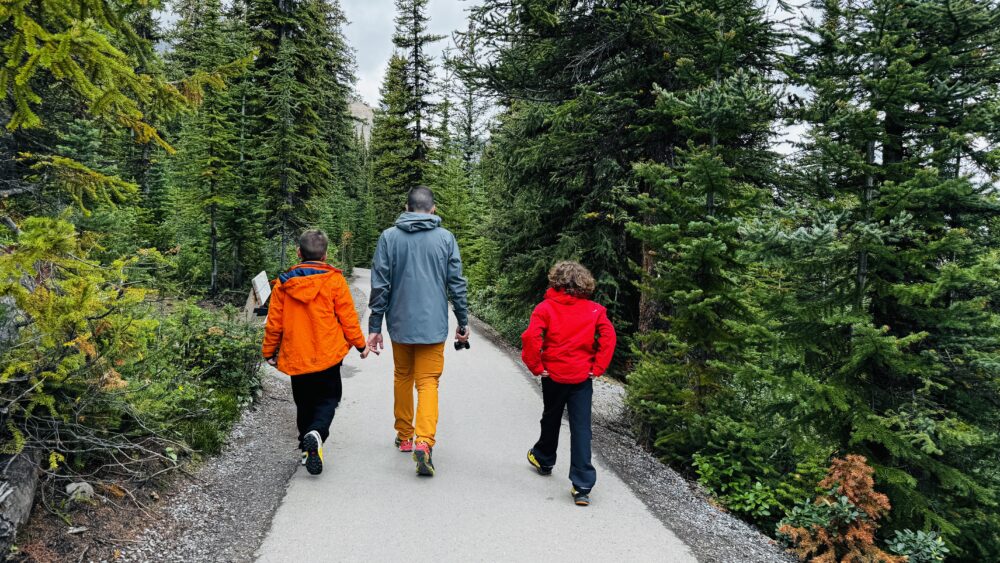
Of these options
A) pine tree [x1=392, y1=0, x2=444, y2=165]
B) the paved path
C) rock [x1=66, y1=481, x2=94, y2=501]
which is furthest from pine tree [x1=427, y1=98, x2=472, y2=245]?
rock [x1=66, y1=481, x2=94, y2=501]

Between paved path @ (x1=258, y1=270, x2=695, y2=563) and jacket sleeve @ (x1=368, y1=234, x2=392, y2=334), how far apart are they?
146cm

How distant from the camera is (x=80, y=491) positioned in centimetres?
353

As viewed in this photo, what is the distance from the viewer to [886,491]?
15.3ft

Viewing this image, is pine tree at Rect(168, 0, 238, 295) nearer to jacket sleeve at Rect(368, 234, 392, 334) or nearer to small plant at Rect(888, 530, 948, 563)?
jacket sleeve at Rect(368, 234, 392, 334)

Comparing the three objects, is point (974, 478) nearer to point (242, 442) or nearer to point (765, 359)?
point (765, 359)

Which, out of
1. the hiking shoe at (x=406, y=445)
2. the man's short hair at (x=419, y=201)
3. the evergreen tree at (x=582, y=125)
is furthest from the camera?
the evergreen tree at (x=582, y=125)

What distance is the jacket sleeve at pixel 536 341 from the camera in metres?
4.64

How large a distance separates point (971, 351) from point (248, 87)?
68.6 ft

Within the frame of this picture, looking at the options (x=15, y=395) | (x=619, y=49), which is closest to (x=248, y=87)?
(x=619, y=49)

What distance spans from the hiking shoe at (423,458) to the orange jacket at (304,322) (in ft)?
3.64

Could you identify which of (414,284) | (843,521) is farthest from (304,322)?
(843,521)

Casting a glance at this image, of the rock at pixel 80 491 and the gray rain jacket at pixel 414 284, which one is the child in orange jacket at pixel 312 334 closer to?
the gray rain jacket at pixel 414 284

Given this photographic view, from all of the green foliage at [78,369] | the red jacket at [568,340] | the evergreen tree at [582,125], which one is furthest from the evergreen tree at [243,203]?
the red jacket at [568,340]

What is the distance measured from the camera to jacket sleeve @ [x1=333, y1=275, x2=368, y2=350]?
4.77m
